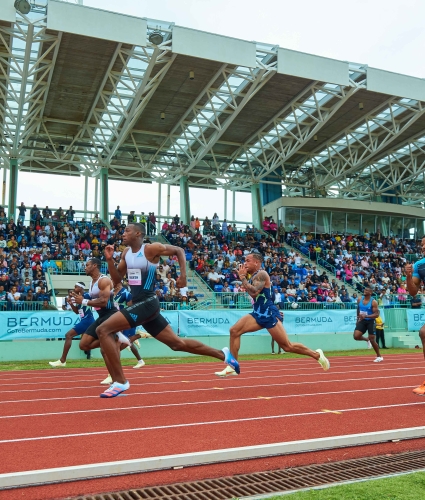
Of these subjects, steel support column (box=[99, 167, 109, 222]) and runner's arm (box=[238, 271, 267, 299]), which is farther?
steel support column (box=[99, 167, 109, 222])

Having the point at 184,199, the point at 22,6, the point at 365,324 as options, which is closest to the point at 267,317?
the point at 365,324

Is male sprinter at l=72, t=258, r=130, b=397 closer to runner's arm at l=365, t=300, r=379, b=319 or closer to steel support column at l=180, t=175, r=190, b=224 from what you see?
runner's arm at l=365, t=300, r=379, b=319

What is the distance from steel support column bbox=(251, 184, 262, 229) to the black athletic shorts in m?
33.9

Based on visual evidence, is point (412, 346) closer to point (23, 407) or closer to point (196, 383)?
point (196, 383)

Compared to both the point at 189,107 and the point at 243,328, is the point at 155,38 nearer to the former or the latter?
the point at 189,107

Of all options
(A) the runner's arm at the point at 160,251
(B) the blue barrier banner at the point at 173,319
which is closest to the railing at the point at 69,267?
(B) the blue barrier banner at the point at 173,319

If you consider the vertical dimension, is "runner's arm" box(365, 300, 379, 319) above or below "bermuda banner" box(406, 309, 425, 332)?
above

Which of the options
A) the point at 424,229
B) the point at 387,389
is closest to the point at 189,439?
the point at 387,389

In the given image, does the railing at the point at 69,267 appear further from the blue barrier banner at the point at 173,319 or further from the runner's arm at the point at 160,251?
the runner's arm at the point at 160,251

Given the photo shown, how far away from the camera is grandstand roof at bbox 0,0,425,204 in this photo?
77.0 feet

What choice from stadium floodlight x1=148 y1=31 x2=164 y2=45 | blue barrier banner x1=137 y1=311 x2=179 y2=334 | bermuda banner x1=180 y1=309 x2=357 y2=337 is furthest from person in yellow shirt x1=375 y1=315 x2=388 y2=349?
stadium floodlight x1=148 y1=31 x2=164 y2=45

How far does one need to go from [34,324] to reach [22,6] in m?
Result: 12.2

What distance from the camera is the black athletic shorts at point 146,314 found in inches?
265

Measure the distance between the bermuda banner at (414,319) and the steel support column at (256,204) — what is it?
18.2 metres
